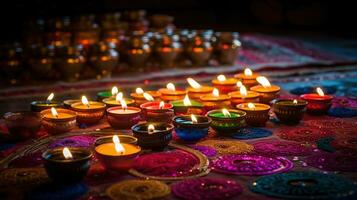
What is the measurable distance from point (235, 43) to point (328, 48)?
1387 mm

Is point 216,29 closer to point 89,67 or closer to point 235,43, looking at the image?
point 235,43

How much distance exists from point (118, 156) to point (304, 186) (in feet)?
2.32

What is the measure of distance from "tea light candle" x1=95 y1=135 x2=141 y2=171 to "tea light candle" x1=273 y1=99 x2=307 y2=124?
1018 millimetres

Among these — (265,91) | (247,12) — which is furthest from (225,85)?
(247,12)

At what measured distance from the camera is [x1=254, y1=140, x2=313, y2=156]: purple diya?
2.56 m

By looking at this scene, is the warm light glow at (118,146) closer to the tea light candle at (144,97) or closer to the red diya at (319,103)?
the tea light candle at (144,97)

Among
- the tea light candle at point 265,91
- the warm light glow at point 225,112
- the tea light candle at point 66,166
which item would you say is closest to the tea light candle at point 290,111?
the tea light candle at point 265,91

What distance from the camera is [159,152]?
253cm

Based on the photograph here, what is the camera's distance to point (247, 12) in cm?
910

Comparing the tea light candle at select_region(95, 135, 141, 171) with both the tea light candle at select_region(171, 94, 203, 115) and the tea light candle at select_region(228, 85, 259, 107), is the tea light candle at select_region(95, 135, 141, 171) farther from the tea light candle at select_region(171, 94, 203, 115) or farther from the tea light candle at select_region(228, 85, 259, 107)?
the tea light candle at select_region(228, 85, 259, 107)

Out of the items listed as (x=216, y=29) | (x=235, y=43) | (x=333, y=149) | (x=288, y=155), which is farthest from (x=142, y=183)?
(x=216, y=29)

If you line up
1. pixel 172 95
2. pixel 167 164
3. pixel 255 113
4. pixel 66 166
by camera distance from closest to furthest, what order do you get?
pixel 66 166 < pixel 167 164 < pixel 255 113 < pixel 172 95

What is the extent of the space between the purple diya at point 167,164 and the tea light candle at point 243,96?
0.75 metres

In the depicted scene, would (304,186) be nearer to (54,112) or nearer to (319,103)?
(319,103)
